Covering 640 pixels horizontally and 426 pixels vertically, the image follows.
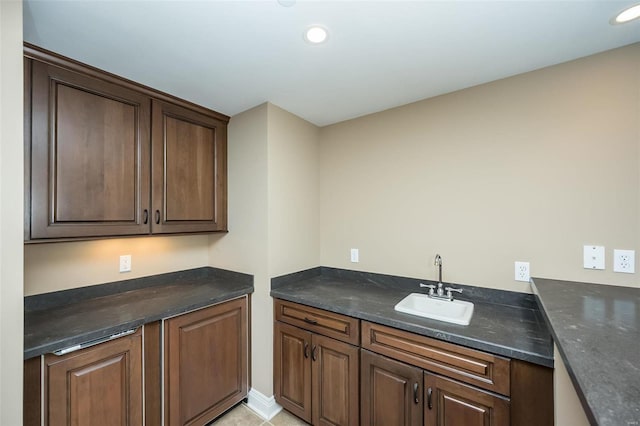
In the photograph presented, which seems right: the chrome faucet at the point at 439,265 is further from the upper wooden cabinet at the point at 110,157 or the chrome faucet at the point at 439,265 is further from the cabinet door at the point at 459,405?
the upper wooden cabinet at the point at 110,157

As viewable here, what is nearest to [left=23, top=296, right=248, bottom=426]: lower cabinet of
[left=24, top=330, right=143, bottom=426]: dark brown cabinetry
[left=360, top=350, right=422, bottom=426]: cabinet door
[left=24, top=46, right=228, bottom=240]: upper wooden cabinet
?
[left=24, top=330, right=143, bottom=426]: dark brown cabinetry

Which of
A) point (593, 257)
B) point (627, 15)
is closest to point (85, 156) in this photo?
point (627, 15)

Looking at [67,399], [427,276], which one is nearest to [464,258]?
[427,276]

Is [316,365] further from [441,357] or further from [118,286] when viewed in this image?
[118,286]

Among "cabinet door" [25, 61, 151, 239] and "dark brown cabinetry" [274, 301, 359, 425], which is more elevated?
"cabinet door" [25, 61, 151, 239]

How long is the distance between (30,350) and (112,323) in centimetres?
→ 30

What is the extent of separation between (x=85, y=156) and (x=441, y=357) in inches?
88.1

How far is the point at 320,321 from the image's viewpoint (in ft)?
5.71

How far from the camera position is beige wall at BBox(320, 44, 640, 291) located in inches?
55.2

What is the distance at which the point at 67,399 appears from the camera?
3.98 feet

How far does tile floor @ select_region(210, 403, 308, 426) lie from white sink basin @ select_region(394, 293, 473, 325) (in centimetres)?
114

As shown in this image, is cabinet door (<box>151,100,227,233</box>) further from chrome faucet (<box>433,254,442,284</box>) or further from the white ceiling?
chrome faucet (<box>433,254,442,284</box>)

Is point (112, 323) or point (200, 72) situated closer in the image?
point (112, 323)

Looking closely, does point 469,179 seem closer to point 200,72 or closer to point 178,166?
point 200,72
